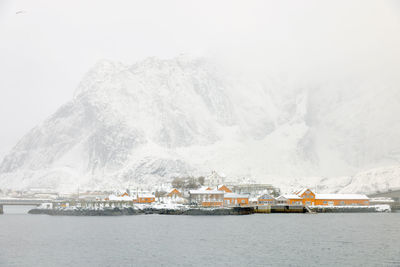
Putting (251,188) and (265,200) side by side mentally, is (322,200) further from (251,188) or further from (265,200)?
(251,188)

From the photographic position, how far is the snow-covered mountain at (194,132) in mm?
125062

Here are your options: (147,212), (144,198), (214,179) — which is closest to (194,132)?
(214,179)

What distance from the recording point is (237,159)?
128 m

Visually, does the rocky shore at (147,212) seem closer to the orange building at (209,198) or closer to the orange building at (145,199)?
the orange building at (209,198)

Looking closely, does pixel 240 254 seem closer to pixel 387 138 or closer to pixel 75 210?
pixel 75 210

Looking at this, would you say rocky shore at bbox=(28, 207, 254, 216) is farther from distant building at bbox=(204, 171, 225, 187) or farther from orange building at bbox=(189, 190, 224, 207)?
distant building at bbox=(204, 171, 225, 187)

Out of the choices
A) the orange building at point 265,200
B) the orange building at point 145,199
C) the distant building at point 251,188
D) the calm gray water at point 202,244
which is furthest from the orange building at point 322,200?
the calm gray water at point 202,244

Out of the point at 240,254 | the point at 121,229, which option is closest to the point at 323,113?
the point at 121,229

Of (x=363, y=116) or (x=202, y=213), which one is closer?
(x=202, y=213)

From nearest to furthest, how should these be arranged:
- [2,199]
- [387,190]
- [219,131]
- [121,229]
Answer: [121,229], [387,190], [2,199], [219,131]

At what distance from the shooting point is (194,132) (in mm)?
134750

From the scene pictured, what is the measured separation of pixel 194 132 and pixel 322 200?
5180 centimetres

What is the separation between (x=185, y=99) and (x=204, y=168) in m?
24.0

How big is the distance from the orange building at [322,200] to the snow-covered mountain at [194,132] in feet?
76.3
